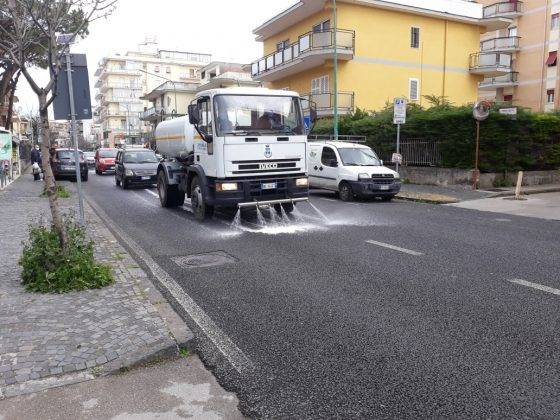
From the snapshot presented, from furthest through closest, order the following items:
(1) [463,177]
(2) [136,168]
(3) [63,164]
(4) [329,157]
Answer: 1. (3) [63,164]
2. (2) [136,168]
3. (1) [463,177]
4. (4) [329,157]

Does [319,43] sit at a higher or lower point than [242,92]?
higher

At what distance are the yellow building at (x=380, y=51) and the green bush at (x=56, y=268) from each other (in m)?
25.9

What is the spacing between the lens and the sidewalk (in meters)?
3.83

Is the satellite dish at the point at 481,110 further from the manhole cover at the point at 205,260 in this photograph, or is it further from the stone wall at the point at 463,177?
the manhole cover at the point at 205,260

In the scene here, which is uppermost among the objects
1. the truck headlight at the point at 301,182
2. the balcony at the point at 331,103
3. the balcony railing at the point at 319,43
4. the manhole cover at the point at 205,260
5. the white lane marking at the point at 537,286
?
the balcony railing at the point at 319,43

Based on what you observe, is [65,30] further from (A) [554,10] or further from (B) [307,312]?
(A) [554,10]

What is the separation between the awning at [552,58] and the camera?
39659mm

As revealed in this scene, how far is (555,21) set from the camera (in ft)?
130

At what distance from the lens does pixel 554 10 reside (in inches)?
1550

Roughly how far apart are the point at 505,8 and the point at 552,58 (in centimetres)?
590

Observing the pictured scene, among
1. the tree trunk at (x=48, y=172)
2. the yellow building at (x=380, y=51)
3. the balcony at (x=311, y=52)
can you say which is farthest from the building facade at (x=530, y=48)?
the tree trunk at (x=48, y=172)

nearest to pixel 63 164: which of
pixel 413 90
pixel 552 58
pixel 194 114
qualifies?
pixel 194 114

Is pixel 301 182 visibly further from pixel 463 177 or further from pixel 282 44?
pixel 282 44

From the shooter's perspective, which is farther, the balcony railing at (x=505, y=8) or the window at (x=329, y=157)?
the balcony railing at (x=505, y=8)
